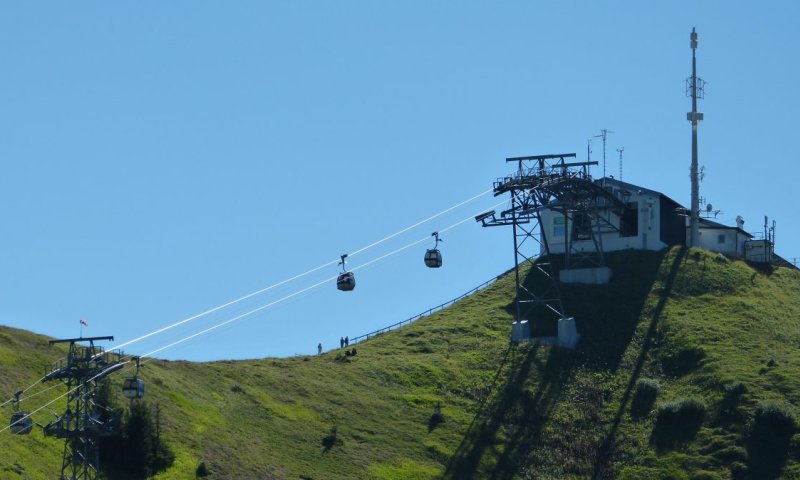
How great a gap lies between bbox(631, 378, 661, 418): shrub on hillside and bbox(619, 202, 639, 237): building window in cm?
2698

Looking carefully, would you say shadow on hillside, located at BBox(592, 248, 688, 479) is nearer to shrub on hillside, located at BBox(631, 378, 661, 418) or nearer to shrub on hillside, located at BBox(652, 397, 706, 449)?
shrub on hillside, located at BBox(631, 378, 661, 418)

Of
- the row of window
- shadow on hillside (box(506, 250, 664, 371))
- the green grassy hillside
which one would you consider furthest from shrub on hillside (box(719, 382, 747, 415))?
the row of window

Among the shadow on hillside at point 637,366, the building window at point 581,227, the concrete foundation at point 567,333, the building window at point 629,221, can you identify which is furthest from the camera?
the building window at point 629,221

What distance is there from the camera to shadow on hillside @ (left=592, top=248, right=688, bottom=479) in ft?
333

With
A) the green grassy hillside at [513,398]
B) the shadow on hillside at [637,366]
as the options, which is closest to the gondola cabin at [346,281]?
the green grassy hillside at [513,398]

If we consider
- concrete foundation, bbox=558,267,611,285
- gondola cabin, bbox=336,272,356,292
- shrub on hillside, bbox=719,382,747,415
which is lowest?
shrub on hillside, bbox=719,382,747,415

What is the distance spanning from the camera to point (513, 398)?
364 ft

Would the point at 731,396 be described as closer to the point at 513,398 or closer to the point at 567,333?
the point at 513,398

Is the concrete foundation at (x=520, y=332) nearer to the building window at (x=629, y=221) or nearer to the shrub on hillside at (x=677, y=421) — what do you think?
the shrub on hillside at (x=677, y=421)

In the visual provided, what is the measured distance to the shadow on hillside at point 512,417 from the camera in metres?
100

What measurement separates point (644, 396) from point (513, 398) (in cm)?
919

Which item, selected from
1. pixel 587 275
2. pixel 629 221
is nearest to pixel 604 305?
pixel 587 275

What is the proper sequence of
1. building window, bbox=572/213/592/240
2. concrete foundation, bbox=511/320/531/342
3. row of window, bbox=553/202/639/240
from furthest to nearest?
row of window, bbox=553/202/639/240 < building window, bbox=572/213/592/240 < concrete foundation, bbox=511/320/531/342

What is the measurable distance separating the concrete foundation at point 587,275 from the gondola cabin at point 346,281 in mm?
37786
